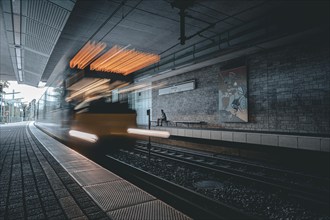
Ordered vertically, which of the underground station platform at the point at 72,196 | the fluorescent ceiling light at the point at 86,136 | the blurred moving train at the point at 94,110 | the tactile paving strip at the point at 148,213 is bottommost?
the tactile paving strip at the point at 148,213

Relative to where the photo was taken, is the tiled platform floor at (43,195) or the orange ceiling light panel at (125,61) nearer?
the tiled platform floor at (43,195)

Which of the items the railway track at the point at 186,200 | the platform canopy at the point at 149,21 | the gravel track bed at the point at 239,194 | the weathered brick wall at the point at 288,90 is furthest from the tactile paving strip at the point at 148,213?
the weathered brick wall at the point at 288,90

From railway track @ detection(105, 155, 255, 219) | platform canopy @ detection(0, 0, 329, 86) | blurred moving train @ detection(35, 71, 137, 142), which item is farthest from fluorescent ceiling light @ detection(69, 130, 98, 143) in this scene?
platform canopy @ detection(0, 0, 329, 86)

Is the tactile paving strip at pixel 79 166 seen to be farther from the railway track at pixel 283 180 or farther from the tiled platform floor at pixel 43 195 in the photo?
the railway track at pixel 283 180

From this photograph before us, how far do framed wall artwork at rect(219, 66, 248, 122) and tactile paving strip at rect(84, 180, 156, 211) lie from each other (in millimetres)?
9661

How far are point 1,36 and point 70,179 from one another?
12020 mm

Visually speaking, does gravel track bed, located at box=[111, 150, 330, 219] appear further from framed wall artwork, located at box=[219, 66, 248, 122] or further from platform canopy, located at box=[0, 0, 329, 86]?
framed wall artwork, located at box=[219, 66, 248, 122]

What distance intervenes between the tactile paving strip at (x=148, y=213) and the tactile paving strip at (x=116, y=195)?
141 millimetres

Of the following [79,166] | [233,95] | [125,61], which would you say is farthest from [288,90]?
[79,166]

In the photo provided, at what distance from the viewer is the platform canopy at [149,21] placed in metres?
7.62

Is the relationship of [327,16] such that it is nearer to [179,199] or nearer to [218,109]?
[218,109]

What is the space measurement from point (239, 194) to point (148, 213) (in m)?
2.64

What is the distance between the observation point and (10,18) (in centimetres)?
884

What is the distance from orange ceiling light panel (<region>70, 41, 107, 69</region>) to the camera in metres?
10.6
